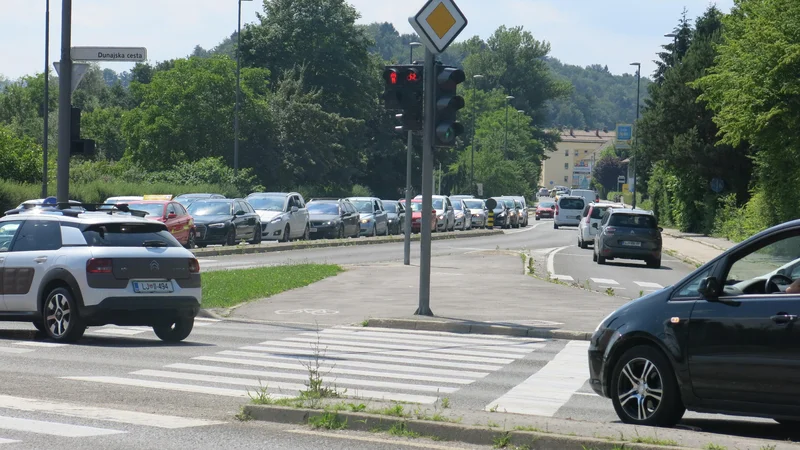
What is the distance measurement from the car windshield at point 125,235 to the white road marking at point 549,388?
507cm

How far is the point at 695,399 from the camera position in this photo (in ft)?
28.9

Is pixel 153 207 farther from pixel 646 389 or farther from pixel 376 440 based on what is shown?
pixel 376 440

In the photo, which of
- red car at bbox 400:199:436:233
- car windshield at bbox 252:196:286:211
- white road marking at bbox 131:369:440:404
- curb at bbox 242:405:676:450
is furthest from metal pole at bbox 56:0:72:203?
red car at bbox 400:199:436:233

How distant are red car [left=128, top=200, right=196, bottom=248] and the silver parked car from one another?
23.4ft

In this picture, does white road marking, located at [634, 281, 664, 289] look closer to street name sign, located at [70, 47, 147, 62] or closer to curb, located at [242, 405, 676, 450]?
street name sign, located at [70, 47, 147, 62]

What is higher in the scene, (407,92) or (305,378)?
(407,92)

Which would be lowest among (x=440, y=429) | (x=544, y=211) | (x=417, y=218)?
(x=544, y=211)

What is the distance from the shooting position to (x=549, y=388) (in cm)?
1182

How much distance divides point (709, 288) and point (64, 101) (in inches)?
543

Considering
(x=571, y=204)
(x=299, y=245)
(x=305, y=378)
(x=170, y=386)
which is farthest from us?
(x=571, y=204)

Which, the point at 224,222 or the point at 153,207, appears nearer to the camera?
the point at 153,207

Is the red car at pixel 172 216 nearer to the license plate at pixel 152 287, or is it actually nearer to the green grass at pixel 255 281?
the green grass at pixel 255 281

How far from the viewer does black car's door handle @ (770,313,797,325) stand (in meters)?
8.33

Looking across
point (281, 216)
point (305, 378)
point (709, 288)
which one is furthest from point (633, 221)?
point (709, 288)
